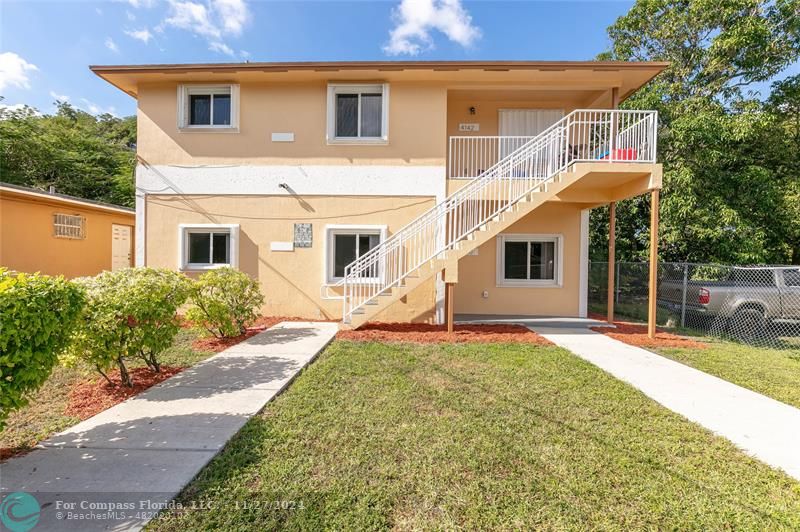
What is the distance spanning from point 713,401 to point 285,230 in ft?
28.1

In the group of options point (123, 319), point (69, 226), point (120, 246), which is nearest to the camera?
point (123, 319)

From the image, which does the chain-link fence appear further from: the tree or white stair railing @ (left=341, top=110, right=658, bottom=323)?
the tree

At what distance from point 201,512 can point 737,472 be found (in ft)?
13.4

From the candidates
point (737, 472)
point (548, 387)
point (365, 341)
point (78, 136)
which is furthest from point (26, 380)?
point (78, 136)

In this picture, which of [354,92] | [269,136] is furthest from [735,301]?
[269,136]

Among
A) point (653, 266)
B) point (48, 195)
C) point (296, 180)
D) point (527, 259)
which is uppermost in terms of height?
point (296, 180)

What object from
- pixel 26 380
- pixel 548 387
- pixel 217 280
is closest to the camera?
pixel 26 380

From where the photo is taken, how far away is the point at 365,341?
6.71m

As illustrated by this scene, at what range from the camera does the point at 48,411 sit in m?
3.66

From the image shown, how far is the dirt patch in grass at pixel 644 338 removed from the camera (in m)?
6.75

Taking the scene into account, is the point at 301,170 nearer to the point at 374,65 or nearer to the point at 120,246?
the point at 374,65

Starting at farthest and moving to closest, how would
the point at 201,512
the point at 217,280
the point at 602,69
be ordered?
the point at 602,69 < the point at 217,280 < the point at 201,512

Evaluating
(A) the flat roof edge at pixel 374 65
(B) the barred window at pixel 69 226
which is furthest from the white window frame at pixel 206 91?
(B) the barred window at pixel 69 226

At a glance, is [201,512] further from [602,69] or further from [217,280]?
[602,69]
